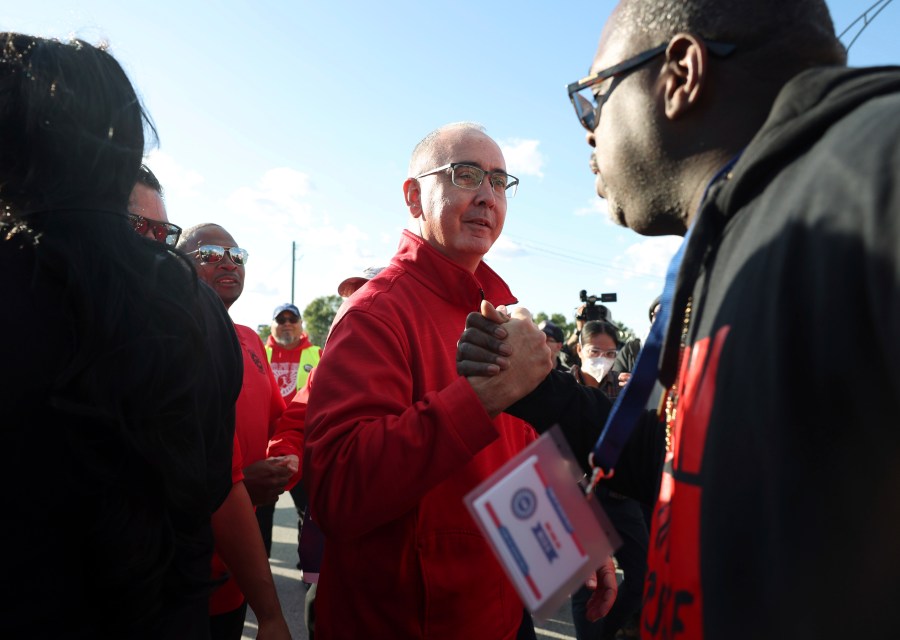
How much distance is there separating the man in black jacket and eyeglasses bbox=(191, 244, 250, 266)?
3.02m

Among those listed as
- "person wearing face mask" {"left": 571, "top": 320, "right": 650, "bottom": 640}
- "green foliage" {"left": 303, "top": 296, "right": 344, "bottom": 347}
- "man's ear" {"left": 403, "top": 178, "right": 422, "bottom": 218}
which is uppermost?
"man's ear" {"left": 403, "top": 178, "right": 422, "bottom": 218}

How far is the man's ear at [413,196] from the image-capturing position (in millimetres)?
2479

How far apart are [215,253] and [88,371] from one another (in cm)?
260

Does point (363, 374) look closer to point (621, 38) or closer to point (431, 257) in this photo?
point (431, 257)

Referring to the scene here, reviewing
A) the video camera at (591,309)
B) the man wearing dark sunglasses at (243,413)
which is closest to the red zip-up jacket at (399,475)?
the man wearing dark sunglasses at (243,413)

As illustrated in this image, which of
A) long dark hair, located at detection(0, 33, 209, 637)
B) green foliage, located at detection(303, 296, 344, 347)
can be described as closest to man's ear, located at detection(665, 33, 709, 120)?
long dark hair, located at detection(0, 33, 209, 637)

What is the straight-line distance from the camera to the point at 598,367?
5328mm

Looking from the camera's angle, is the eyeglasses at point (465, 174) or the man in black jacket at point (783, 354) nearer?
the man in black jacket at point (783, 354)

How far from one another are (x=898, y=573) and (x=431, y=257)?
1.69 metres

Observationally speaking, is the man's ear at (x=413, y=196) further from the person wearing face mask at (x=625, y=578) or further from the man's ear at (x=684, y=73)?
the person wearing face mask at (x=625, y=578)

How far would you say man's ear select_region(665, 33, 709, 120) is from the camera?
1.08 m

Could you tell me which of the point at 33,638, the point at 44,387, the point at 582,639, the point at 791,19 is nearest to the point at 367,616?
the point at 33,638

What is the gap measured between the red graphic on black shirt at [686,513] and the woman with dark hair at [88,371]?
930 mm

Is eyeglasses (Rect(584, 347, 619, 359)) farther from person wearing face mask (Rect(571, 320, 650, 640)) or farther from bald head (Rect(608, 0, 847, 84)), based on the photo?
bald head (Rect(608, 0, 847, 84))
